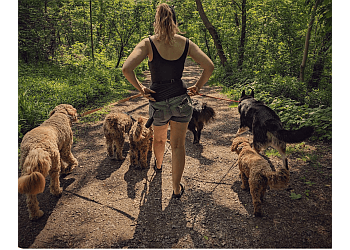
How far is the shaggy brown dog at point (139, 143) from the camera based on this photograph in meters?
3.86

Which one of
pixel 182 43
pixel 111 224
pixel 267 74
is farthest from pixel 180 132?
pixel 267 74

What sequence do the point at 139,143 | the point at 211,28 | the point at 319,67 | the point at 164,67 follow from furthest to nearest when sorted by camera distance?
the point at 211,28 → the point at 319,67 → the point at 139,143 → the point at 164,67

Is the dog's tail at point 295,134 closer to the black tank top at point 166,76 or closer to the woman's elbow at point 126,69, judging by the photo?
the black tank top at point 166,76

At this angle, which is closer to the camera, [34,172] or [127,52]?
[34,172]

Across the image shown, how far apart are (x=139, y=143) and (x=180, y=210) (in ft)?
4.72

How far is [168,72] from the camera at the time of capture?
2.77 meters

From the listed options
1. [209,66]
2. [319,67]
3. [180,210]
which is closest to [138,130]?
[180,210]

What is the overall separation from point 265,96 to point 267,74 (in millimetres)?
2795

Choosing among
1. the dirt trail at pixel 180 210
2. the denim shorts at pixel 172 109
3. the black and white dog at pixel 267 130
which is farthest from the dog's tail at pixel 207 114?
the denim shorts at pixel 172 109

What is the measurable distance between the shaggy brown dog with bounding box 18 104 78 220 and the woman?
1525 millimetres

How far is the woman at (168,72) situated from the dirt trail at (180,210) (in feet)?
2.15

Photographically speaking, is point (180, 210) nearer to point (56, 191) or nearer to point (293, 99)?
point (56, 191)

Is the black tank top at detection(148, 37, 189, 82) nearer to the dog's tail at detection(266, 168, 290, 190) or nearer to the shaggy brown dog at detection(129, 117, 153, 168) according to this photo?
the shaggy brown dog at detection(129, 117, 153, 168)

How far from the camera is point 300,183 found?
142 inches
